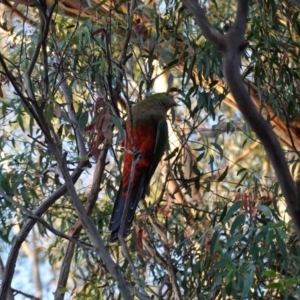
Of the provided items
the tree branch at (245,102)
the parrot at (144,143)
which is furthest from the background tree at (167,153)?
the tree branch at (245,102)

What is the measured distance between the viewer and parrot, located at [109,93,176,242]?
2467 mm

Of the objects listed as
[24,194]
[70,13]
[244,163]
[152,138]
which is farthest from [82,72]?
[244,163]

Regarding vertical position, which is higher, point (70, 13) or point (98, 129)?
point (70, 13)

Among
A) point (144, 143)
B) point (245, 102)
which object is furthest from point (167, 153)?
point (245, 102)

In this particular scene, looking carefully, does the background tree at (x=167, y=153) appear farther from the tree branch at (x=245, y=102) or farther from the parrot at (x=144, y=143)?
the tree branch at (x=245, y=102)

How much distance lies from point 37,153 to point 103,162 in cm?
84

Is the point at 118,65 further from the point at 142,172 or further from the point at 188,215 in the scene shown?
the point at 188,215

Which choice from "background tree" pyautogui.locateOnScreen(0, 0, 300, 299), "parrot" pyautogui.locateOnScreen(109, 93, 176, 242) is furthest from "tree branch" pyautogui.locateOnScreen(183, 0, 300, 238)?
"parrot" pyautogui.locateOnScreen(109, 93, 176, 242)

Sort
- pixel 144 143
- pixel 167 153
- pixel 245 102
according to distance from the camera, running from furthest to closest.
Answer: pixel 167 153 < pixel 144 143 < pixel 245 102

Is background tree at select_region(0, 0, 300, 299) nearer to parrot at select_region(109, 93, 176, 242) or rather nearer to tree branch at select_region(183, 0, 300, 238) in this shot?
parrot at select_region(109, 93, 176, 242)

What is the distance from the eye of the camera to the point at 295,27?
9.63ft

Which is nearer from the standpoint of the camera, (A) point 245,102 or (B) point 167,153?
(A) point 245,102

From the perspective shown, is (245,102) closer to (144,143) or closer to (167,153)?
(144,143)

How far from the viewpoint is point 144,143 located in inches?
104
